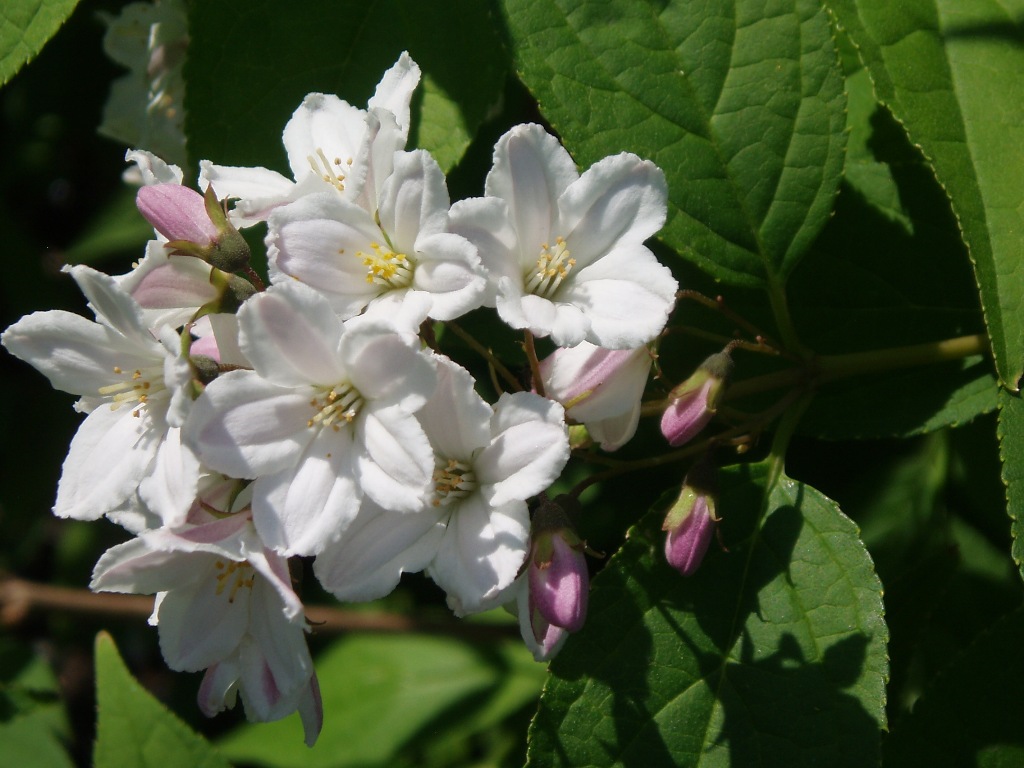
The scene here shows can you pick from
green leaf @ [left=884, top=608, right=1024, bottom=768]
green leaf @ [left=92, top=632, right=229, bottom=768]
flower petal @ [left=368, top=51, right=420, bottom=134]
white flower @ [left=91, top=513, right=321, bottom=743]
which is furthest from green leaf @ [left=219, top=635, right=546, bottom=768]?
flower petal @ [left=368, top=51, right=420, bottom=134]

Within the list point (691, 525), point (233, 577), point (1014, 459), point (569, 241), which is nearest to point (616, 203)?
point (569, 241)

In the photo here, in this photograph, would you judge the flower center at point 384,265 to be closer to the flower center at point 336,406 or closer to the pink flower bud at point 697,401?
the flower center at point 336,406

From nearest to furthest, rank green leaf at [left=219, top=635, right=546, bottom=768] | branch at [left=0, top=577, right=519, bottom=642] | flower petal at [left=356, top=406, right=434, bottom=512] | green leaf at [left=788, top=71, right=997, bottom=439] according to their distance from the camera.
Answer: flower petal at [left=356, top=406, right=434, bottom=512], green leaf at [left=788, top=71, right=997, bottom=439], branch at [left=0, top=577, right=519, bottom=642], green leaf at [left=219, top=635, right=546, bottom=768]

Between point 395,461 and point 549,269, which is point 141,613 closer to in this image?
point 395,461

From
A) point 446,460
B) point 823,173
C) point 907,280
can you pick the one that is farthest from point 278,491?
point 907,280

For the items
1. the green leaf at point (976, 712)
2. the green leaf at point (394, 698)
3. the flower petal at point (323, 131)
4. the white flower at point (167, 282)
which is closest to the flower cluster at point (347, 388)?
the white flower at point (167, 282)

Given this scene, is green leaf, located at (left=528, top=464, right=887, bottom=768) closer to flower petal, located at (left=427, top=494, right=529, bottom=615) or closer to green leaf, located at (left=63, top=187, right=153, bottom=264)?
flower petal, located at (left=427, top=494, right=529, bottom=615)

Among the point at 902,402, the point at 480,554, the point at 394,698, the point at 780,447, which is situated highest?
the point at 480,554
